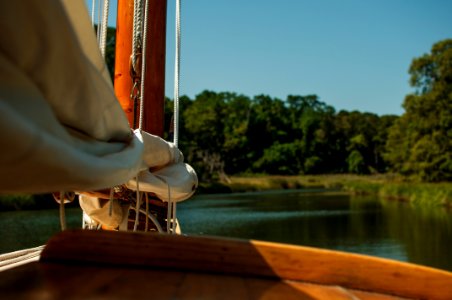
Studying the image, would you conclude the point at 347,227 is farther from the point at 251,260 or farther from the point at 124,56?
the point at 251,260

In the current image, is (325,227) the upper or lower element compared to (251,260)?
lower

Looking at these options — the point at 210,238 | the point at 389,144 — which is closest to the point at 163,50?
the point at 210,238

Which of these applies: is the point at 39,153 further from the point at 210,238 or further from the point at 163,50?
the point at 163,50

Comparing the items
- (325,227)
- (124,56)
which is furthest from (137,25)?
(325,227)

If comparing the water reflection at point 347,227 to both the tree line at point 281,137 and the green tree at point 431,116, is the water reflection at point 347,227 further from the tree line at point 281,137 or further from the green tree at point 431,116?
the tree line at point 281,137

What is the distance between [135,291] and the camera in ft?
3.31

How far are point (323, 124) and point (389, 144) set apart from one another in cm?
2715

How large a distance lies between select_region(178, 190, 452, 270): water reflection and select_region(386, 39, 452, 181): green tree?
263 inches

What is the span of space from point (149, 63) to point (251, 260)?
1.56 metres

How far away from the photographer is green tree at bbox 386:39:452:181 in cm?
2628

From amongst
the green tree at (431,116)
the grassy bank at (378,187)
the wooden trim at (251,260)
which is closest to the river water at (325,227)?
the grassy bank at (378,187)

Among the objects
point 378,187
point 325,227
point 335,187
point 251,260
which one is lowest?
point 335,187

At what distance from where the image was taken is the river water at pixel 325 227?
11.0 m

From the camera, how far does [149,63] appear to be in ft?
8.17
